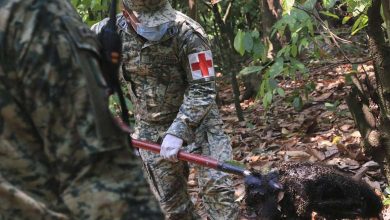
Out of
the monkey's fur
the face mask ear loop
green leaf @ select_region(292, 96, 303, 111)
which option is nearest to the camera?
the monkey's fur

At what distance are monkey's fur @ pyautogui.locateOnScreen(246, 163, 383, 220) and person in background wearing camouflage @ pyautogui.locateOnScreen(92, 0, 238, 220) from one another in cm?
60

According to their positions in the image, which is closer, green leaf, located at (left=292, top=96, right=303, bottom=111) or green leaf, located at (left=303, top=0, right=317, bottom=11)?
green leaf, located at (left=303, top=0, right=317, bottom=11)

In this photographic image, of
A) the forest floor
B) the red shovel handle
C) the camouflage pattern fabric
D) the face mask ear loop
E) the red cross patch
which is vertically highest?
the camouflage pattern fabric

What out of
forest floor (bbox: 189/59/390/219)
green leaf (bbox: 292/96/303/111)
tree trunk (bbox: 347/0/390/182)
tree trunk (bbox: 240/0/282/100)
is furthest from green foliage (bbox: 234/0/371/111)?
tree trunk (bbox: 240/0/282/100)

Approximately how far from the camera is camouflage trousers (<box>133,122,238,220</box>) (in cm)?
369

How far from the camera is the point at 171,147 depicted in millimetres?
3328

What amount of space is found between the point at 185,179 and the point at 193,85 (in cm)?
72

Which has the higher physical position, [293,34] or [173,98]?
[293,34]

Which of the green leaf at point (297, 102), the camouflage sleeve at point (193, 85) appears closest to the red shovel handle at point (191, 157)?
the camouflage sleeve at point (193, 85)

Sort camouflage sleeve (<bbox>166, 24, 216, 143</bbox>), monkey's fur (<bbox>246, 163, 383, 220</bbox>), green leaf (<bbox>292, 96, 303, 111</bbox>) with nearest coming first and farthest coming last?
monkey's fur (<bbox>246, 163, 383, 220</bbox>) < camouflage sleeve (<bbox>166, 24, 216, 143</bbox>) < green leaf (<bbox>292, 96, 303, 111</bbox>)

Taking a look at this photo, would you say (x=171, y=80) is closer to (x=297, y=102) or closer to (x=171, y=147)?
(x=171, y=147)

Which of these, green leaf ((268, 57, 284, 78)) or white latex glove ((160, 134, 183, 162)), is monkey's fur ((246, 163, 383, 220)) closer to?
white latex glove ((160, 134, 183, 162))

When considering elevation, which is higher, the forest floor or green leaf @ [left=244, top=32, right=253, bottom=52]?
green leaf @ [left=244, top=32, right=253, bottom=52]

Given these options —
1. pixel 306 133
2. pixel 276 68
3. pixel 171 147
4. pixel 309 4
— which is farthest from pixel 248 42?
pixel 306 133
